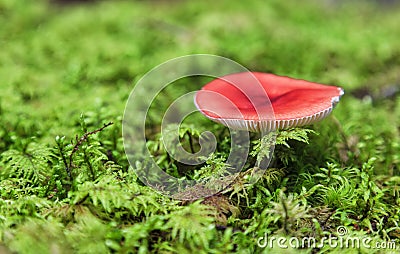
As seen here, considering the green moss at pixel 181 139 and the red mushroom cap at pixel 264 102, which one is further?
the red mushroom cap at pixel 264 102

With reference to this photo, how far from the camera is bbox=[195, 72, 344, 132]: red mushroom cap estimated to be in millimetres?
1781

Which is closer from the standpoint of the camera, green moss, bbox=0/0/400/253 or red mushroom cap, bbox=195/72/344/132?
green moss, bbox=0/0/400/253

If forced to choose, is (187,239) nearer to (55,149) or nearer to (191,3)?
(55,149)

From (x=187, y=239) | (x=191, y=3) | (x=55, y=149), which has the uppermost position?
(x=191, y=3)

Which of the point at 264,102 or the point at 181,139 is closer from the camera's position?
the point at 264,102

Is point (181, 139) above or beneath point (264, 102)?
beneath

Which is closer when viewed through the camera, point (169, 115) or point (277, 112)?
point (277, 112)

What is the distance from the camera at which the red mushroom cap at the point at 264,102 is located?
1781 mm

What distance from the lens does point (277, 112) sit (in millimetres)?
1824

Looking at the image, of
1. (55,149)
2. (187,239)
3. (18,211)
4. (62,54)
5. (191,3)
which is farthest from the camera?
(191,3)

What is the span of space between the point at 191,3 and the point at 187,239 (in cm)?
395

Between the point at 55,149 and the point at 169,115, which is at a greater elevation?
the point at 169,115

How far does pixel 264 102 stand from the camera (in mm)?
1976

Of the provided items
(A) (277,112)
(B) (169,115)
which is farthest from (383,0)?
(A) (277,112)
